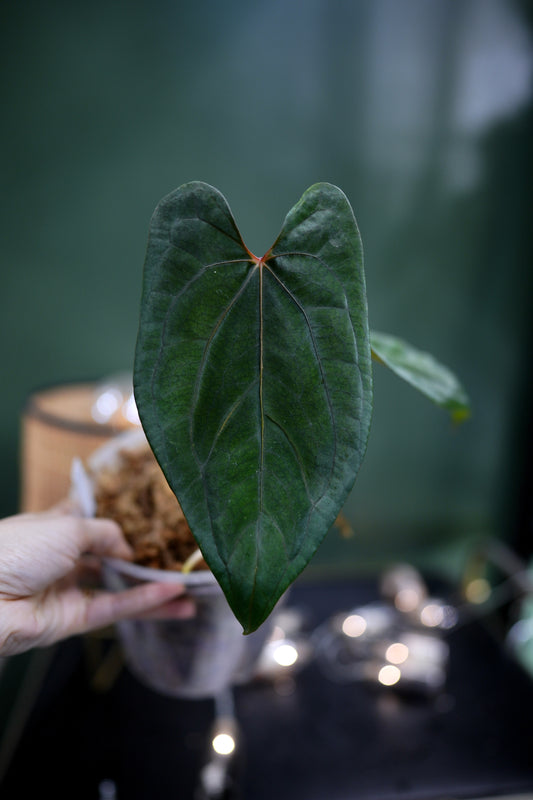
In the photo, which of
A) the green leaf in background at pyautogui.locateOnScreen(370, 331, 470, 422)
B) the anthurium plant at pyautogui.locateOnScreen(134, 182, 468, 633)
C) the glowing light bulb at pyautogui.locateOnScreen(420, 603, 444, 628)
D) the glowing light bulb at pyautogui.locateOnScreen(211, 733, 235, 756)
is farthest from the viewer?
the glowing light bulb at pyautogui.locateOnScreen(420, 603, 444, 628)

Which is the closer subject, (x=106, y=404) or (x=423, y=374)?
(x=423, y=374)

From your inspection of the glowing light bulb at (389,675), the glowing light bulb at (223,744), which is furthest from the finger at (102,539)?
the glowing light bulb at (389,675)

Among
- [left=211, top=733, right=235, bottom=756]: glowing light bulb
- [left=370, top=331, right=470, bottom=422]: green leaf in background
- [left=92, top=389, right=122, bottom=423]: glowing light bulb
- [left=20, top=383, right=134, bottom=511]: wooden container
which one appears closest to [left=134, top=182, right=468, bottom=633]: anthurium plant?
[left=370, top=331, right=470, bottom=422]: green leaf in background

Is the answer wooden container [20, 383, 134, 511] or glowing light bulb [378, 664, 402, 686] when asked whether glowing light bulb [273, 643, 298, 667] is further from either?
wooden container [20, 383, 134, 511]

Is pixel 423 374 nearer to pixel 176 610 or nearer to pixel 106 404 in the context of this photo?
pixel 176 610

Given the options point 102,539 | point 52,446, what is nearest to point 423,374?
point 102,539

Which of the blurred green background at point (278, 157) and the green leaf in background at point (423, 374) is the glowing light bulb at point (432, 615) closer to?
the blurred green background at point (278, 157)

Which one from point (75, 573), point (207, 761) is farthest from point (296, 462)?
point (207, 761)
